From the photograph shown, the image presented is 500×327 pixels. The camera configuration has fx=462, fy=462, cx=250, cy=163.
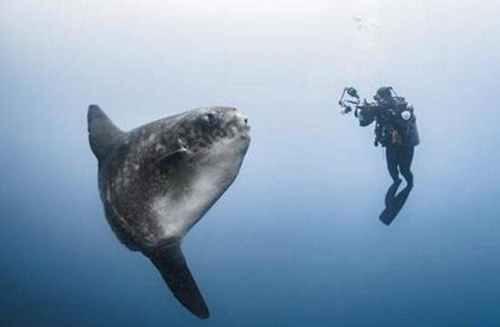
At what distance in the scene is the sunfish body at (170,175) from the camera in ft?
10.3

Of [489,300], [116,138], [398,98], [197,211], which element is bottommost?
[489,300]

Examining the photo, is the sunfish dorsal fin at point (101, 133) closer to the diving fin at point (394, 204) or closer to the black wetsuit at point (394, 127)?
the black wetsuit at point (394, 127)

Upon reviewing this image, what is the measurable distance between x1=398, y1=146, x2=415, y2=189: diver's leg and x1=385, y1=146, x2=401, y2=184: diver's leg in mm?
133

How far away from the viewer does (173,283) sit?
3.68m

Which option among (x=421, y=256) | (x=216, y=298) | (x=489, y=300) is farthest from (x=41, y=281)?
(x=421, y=256)

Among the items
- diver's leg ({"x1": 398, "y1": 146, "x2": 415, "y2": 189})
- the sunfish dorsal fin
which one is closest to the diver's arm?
diver's leg ({"x1": 398, "y1": 146, "x2": 415, "y2": 189})

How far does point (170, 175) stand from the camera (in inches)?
125

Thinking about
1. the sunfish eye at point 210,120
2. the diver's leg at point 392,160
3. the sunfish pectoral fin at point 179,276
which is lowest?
the sunfish pectoral fin at point 179,276

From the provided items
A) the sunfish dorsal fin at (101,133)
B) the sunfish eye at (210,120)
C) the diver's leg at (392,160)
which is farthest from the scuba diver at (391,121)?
the sunfish eye at (210,120)

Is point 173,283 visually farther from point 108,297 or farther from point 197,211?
point 108,297

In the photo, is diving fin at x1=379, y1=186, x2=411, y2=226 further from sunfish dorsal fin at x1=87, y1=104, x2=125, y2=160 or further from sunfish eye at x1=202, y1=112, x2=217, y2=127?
sunfish eye at x1=202, y1=112, x2=217, y2=127

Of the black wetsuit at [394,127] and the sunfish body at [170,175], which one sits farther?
the black wetsuit at [394,127]

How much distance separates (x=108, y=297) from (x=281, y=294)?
1840 centimetres

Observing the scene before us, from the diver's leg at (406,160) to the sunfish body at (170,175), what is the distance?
26.1 feet
